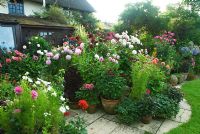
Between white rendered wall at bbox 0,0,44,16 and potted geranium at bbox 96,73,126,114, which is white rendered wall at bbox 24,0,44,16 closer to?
white rendered wall at bbox 0,0,44,16

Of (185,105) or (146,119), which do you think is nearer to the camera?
(146,119)

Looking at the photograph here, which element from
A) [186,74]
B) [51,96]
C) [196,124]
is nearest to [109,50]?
[196,124]

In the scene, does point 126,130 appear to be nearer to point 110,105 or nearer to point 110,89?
point 110,105

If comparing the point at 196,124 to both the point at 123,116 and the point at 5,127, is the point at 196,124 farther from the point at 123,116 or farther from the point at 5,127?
the point at 5,127

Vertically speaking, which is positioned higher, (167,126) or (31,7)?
(31,7)

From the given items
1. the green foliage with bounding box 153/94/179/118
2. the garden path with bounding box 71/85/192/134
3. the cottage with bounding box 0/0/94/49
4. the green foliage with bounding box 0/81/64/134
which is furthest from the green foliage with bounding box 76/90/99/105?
the cottage with bounding box 0/0/94/49

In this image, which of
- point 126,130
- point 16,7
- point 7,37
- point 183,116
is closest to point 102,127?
point 126,130

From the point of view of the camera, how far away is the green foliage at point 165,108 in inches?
196

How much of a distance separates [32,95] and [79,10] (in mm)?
16634

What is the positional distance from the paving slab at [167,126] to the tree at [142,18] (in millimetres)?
9858

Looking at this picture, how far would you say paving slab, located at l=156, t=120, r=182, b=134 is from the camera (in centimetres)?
459

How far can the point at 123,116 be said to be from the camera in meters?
4.84

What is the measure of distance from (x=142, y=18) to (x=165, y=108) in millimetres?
10220

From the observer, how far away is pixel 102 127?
4656mm
